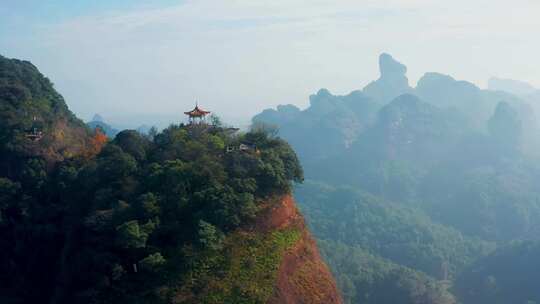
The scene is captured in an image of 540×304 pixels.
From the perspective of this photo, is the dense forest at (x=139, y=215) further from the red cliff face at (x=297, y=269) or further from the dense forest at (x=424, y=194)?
the dense forest at (x=424, y=194)

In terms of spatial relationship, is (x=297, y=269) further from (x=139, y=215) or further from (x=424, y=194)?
(x=424, y=194)

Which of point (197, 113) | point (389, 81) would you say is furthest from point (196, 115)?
point (389, 81)

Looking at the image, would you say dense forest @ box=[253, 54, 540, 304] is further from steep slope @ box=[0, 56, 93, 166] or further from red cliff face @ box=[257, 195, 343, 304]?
red cliff face @ box=[257, 195, 343, 304]

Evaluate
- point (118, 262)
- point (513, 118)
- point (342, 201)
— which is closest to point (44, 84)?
point (118, 262)

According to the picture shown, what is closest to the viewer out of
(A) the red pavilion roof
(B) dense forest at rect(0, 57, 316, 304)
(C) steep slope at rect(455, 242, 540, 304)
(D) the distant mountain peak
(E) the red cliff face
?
(B) dense forest at rect(0, 57, 316, 304)

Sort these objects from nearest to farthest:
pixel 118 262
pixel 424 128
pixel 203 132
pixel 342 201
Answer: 1. pixel 118 262
2. pixel 203 132
3. pixel 342 201
4. pixel 424 128

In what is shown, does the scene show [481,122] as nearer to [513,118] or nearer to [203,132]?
[513,118]

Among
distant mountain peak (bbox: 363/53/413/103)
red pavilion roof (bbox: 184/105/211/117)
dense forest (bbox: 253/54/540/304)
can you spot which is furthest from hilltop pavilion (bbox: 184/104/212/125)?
distant mountain peak (bbox: 363/53/413/103)
